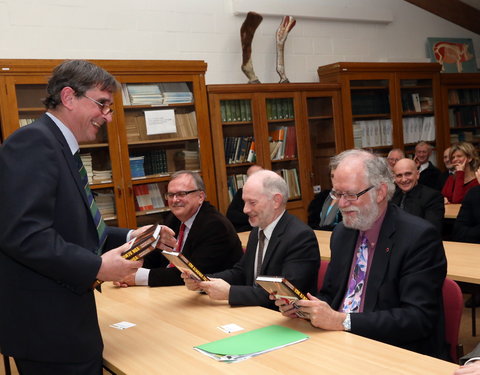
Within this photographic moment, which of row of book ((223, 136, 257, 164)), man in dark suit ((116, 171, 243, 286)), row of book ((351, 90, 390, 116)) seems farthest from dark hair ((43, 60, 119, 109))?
row of book ((351, 90, 390, 116))

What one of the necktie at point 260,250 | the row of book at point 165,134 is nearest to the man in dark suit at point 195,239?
the necktie at point 260,250

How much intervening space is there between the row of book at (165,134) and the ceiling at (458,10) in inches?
161

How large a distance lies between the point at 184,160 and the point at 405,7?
4.20 meters

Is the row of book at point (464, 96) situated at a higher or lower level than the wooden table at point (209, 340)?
higher

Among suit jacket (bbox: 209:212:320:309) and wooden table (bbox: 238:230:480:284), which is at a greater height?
suit jacket (bbox: 209:212:320:309)

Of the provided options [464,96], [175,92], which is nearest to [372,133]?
[464,96]

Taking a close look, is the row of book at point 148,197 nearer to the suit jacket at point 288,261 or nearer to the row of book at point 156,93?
the row of book at point 156,93

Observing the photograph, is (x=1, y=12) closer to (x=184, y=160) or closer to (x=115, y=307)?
(x=184, y=160)

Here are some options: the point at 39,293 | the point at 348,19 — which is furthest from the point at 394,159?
the point at 39,293

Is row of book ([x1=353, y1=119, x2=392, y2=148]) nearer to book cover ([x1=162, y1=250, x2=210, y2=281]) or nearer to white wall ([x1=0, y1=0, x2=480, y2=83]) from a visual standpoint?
white wall ([x1=0, y1=0, x2=480, y2=83])

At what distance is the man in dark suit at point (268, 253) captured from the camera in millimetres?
2551

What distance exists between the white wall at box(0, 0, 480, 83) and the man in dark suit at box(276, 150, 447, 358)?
3706mm

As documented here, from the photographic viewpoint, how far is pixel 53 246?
5.37 feet

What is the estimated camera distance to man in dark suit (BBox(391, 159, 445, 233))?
4652 millimetres
